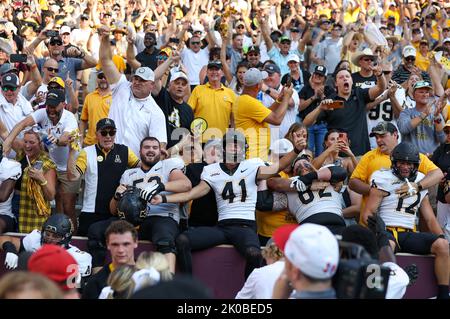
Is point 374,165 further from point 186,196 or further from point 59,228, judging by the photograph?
point 59,228

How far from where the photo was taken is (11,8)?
17.7 m

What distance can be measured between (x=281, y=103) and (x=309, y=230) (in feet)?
18.0

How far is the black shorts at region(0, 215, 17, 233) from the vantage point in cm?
878

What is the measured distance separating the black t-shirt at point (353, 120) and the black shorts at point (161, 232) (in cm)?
337

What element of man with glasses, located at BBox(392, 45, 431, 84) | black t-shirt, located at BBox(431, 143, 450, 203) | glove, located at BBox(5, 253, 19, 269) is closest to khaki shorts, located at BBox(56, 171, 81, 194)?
glove, located at BBox(5, 253, 19, 269)

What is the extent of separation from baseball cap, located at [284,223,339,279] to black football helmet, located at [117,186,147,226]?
153 inches

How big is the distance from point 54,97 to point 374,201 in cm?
374

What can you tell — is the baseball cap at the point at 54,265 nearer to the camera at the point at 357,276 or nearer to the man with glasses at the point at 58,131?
the camera at the point at 357,276

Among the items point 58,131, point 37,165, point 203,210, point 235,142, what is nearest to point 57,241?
point 37,165

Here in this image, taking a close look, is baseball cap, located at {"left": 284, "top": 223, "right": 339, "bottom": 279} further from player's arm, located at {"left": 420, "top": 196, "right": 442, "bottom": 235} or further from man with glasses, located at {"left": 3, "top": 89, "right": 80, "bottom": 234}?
man with glasses, located at {"left": 3, "top": 89, "right": 80, "bottom": 234}

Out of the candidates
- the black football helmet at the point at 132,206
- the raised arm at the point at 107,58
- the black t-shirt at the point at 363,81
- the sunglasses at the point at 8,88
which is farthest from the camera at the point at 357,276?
the black t-shirt at the point at 363,81

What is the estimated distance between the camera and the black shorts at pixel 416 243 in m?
8.28

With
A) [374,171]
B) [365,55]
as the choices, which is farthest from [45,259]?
[365,55]

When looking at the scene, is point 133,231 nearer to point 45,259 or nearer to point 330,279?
point 45,259
